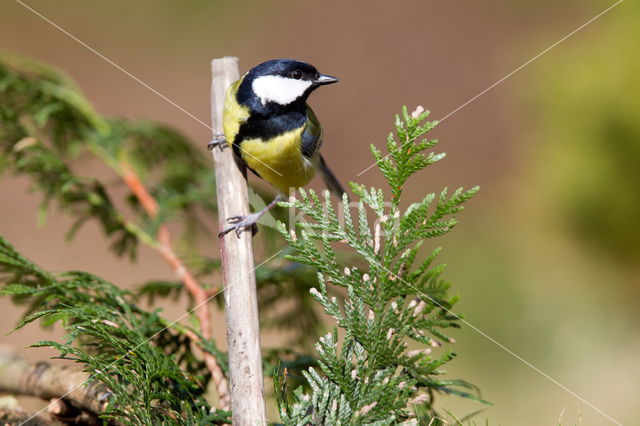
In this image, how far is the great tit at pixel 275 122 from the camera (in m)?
1.19

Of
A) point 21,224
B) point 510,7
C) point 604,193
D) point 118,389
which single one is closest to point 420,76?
point 510,7

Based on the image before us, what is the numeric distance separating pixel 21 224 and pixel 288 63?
278 centimetres

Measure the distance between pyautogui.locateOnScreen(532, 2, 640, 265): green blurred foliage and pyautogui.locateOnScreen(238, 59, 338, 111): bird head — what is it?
0.75 m

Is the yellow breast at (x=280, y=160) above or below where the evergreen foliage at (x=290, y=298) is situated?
above

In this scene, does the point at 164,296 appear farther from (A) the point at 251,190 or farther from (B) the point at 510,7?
(B) the point at 510,7

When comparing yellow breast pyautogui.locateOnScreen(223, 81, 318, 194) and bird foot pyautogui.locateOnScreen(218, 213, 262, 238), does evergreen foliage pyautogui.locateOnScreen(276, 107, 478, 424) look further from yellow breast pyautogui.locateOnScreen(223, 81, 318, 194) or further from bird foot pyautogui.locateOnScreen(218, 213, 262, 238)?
yellow breast pyautogui.locateOnScreen(223, 81, 318, 194)

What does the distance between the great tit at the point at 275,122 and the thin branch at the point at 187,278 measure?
0.57ft

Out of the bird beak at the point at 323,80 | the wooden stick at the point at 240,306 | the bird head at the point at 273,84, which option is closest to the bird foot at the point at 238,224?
the wooden stick at the point at 240,306

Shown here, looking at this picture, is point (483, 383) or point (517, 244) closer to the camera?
point (483, 383)

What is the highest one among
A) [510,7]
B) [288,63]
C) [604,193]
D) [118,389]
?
[510,7]

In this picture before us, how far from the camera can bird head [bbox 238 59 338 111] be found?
120 centimetres

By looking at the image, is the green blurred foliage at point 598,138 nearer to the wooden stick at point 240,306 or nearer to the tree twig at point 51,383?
the wooden stick at point 240,306

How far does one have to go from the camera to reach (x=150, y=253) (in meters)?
3.57

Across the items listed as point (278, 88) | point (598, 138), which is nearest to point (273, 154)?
point (278, 88)
